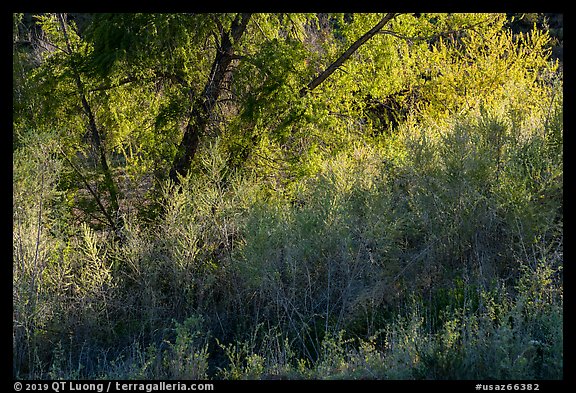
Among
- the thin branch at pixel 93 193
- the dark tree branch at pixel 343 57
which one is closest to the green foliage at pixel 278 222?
the thin branch at pixel 93 193

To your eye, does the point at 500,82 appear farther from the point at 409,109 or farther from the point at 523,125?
the point at 523,125

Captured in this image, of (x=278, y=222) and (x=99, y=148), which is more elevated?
(x=99, y=148)

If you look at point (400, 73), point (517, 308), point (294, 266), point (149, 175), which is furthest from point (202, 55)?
point (517, 308)

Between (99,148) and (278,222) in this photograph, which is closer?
(278,222)

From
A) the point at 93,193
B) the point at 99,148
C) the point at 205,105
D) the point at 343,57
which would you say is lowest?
the point at 93,193

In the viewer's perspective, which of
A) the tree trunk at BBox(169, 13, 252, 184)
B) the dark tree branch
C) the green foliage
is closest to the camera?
the green foliage

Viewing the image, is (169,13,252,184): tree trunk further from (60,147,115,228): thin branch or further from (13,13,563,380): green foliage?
(60,147,115,228): thin branch

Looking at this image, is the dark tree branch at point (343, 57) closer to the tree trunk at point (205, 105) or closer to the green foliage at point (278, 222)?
the green foliage at point (278, 222)

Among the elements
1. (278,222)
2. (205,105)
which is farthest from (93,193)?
(278,222)

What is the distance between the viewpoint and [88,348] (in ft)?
22.3

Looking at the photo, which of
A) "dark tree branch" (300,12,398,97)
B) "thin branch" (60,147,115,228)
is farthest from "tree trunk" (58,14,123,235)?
"dark tree branch" (300,12,398,97)

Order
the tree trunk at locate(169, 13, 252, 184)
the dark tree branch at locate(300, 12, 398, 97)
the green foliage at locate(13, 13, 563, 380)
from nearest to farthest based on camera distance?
the green foliage at locate(13, 13, 563, 380) → the tree trunk at locate(169, 13, 252, 184) → the dark tree branch at locate(300, 12, 398, 97)

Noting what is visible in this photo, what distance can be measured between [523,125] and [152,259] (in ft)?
17.0

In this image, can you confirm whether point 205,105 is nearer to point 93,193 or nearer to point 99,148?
point 99,148
